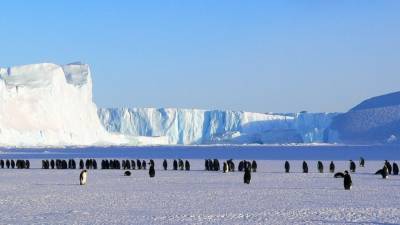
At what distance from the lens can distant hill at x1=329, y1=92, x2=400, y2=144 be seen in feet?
337

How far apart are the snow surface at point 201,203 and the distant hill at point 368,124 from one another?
8196 cm

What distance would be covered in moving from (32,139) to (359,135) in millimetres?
45777

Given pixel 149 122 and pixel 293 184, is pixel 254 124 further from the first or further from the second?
pixel 293 184

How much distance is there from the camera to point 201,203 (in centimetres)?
1602

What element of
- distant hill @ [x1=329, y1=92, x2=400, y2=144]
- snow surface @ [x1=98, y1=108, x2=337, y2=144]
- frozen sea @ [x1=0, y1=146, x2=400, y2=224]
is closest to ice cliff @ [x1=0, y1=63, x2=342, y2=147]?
snow surface @ [x1=98, y1=108, x2=337, y2=144]

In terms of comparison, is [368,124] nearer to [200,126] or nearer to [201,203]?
[200,126]

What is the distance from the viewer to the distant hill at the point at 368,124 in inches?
4048

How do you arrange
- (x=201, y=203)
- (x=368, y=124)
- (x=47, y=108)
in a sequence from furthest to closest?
(x=368, y=124) < (x=47, y=108) < (x=201, y=203)

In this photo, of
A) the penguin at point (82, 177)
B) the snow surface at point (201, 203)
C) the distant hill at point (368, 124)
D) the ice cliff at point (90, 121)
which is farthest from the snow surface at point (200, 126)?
the snow surface at point (201, 203)

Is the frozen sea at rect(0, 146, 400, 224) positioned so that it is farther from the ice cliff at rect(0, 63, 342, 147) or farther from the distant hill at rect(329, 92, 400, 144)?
the distant hill at rect(329, 92, 400, 144)

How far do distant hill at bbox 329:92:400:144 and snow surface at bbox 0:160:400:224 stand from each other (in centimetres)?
8196

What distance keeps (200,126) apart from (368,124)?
33722mm

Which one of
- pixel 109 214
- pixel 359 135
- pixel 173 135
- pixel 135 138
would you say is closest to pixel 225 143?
pixel 173 135

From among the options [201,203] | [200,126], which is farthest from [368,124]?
[201,203]
